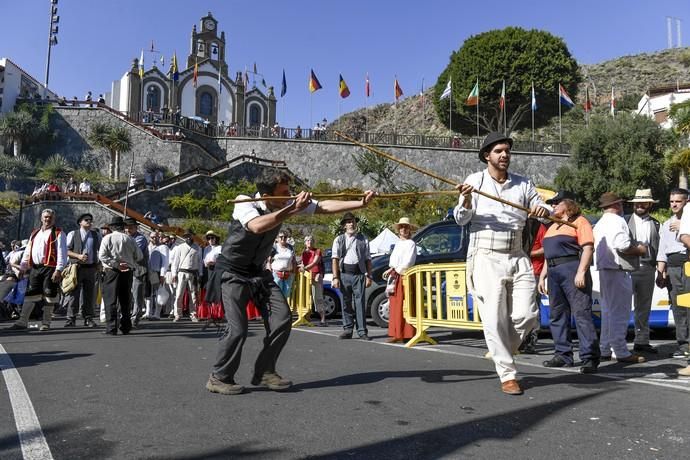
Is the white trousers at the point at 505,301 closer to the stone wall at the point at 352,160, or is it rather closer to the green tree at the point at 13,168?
the stone wall at the point at 352,160

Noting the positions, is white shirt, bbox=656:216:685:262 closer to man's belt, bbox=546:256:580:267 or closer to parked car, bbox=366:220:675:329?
parked car, bbox=366:220:675:329

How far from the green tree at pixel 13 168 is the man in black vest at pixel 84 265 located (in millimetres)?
35548

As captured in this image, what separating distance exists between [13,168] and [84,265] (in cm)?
3626

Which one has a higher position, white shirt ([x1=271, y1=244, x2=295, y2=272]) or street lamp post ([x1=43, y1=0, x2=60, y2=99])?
Result: street lamp post ([x1=43, y1=0, x2=60, y2=99])

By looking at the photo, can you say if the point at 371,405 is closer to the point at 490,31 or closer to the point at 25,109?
the point at 25,109

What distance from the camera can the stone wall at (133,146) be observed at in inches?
1799

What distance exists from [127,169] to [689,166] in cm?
3675

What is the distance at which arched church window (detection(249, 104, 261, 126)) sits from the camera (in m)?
73.4

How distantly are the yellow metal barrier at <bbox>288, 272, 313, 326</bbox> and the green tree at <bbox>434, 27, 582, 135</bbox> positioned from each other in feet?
147

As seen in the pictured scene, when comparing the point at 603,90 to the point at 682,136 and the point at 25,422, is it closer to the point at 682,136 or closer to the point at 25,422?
the point at 682,136

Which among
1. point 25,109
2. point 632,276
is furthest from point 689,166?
point 25,109

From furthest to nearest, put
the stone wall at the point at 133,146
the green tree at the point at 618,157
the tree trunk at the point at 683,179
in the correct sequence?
the stone wall at the point at 133,146 → the green tree at the point at 618,157 → the tree trunk at the point at 683,179

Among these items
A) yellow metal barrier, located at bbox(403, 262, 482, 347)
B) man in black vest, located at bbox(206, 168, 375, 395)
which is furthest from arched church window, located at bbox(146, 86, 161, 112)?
man in black vest, located at bbox(206, 168, 375, 395)

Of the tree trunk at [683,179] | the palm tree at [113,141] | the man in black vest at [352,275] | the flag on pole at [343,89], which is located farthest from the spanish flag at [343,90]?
the man in black vest at [352,275]
